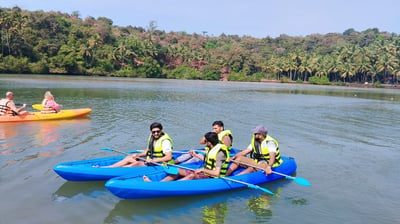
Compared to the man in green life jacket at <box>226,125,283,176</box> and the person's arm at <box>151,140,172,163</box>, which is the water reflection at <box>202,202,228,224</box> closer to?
the man in green life jacket at <box>226,125,283,176</box>

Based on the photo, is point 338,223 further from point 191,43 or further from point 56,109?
point 191,43

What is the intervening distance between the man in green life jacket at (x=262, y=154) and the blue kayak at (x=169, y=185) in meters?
0.17

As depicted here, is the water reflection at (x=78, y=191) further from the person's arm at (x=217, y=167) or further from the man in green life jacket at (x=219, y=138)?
the person's arm at (x=217, y=167)

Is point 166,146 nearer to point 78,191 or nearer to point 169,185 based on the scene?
point 169,185

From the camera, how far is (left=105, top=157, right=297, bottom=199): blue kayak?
6039 millimetres

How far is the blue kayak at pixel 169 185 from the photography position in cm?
604

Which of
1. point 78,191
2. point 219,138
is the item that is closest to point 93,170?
point 78,191

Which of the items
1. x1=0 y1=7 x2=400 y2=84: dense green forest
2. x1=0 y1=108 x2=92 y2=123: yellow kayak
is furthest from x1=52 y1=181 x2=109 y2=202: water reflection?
x1=0 y1=7 x2=400 y2=84: dense green forest

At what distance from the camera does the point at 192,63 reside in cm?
8325

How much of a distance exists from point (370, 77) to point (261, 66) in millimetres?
23797

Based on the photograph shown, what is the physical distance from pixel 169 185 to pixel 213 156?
37.6 inches

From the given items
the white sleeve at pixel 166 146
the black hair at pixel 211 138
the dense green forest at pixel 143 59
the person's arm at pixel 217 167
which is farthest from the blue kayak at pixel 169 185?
the dense green forest at pixel 143 59

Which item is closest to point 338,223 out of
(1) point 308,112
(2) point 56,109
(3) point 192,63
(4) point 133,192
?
(4) point 133,192

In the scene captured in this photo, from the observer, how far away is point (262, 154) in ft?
25.1
